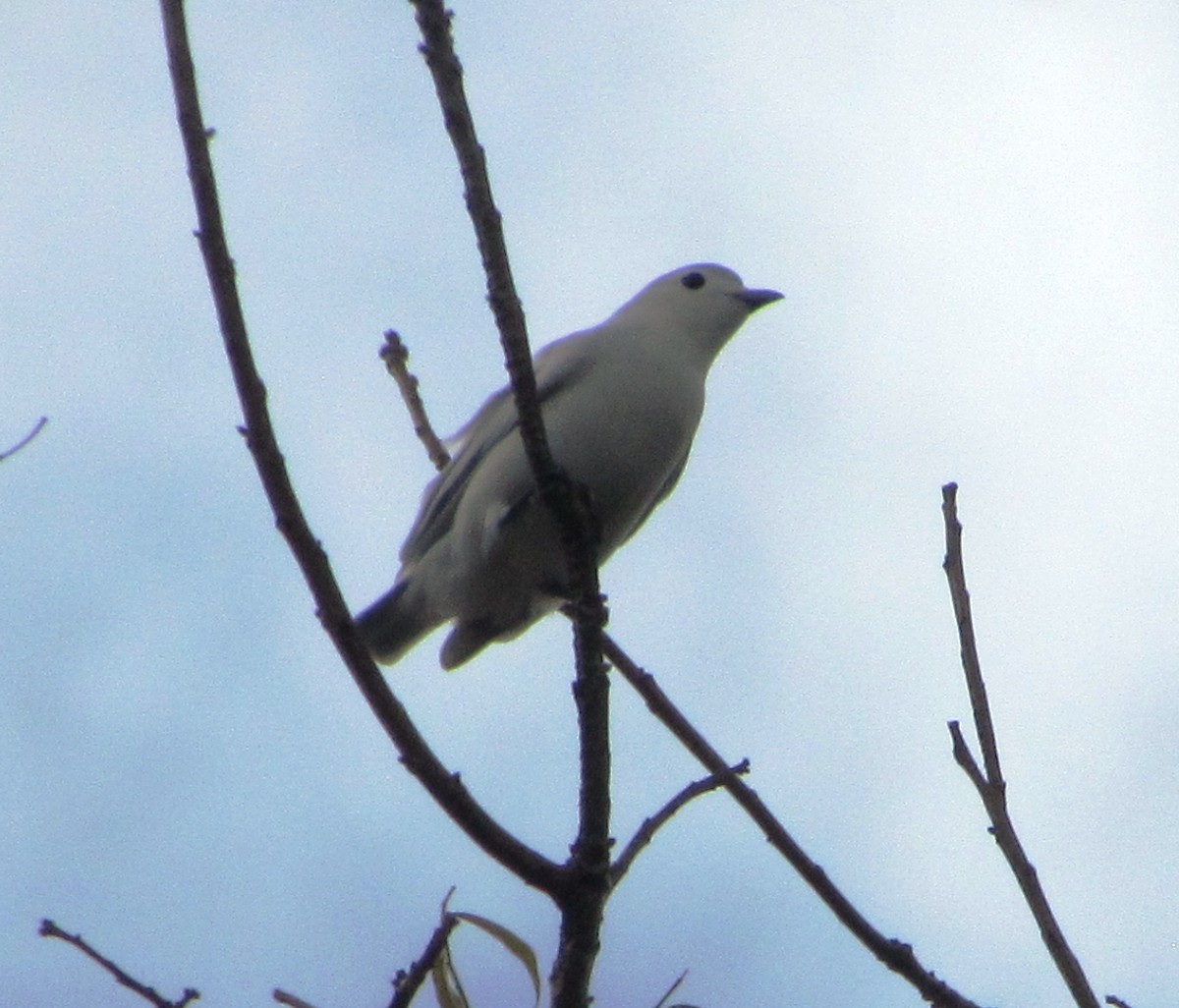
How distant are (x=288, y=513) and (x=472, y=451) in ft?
9.88

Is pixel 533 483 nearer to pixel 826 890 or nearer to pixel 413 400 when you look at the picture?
pixel 413 400

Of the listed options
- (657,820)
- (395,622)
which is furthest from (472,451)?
(657,820)

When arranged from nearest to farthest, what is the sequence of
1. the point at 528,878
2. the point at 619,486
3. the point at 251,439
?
1. the point at 251,439
2. the point at 528,878
3. the point at 619,486

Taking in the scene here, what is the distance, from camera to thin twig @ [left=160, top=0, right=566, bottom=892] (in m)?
2.65

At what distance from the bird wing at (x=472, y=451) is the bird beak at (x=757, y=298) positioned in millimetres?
1052

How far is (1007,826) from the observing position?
2.75 meters

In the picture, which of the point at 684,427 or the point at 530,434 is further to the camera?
the point at 684,427

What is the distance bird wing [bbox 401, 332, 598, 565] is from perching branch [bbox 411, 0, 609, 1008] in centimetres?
190

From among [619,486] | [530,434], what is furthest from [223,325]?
[619,486]

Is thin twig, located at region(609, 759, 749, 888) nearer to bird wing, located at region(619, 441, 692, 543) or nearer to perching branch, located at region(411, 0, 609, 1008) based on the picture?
perching branch, located at region(411, 0, 609, 1008)

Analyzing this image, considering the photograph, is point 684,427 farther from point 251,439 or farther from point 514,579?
point 251,439

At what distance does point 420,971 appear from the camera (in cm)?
272

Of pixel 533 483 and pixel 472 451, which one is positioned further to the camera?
pixel 472 451

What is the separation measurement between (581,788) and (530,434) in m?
0.76
